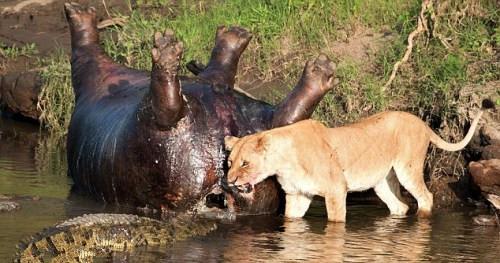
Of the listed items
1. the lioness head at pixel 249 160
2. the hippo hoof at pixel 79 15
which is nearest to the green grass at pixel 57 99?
the hippo hoof at pixel 79 15

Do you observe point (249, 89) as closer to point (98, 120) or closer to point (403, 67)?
point (403, 67)

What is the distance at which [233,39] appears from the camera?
12.1 metres

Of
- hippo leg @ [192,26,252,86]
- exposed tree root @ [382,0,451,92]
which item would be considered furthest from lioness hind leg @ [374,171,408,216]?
exposed tree root @ [382,0,451,92]

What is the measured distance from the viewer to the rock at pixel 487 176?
411 inches

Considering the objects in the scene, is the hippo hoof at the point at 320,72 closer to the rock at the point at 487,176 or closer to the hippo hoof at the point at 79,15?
the rock at the point at 487,176

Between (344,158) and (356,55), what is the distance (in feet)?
11.2

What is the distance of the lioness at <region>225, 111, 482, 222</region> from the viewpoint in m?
10.1

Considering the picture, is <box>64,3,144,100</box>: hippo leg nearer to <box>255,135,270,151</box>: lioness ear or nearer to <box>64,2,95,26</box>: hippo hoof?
<box>64,2,95,26</box>: hippo hoof

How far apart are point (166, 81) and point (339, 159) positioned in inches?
61.6

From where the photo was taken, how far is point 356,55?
13.8 m

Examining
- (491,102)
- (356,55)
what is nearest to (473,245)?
(491,102)

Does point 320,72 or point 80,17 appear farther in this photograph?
point 80,17

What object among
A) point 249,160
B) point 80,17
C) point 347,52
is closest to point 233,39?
point 80,17

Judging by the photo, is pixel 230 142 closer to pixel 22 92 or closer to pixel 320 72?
pixel 320 72
